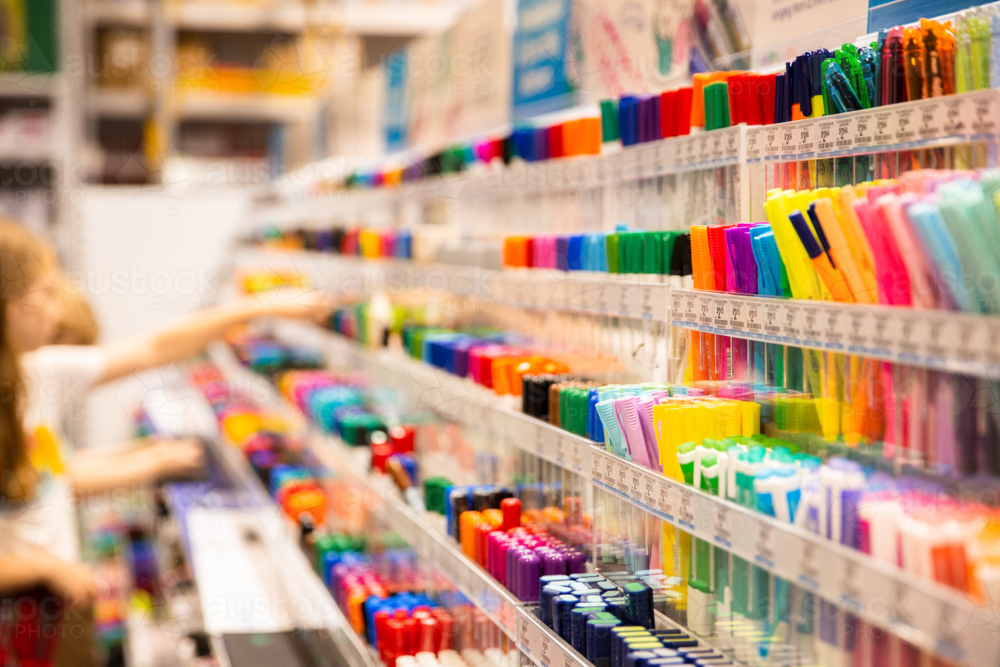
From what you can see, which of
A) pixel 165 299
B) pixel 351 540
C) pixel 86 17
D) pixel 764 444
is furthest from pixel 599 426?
pixel 86 17

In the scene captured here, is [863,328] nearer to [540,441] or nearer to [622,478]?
[622,478]

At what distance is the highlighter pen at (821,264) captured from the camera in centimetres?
96

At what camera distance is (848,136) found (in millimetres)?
1036

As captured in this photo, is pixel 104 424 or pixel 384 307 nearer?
pixel 384 307

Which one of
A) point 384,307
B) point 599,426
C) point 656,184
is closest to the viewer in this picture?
point 599,426

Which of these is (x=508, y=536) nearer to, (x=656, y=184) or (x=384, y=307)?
(x=656, y=184)

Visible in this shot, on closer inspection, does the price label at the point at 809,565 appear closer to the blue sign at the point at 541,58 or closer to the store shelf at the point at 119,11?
the blue sign at the point at 541,58

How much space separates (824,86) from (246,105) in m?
5.42

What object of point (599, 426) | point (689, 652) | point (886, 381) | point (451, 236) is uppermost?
point (451, 236)

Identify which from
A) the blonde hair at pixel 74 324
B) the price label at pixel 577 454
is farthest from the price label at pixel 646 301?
the blonde hair at pixel 74 324

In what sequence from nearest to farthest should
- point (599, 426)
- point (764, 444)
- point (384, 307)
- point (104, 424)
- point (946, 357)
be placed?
point (946, 357), point (764, 444), point (599, 426), point (384, 307), point (104, 424)

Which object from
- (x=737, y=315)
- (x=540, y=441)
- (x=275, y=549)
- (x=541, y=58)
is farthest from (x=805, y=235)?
(x=275, y=549)

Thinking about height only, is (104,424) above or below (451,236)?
below

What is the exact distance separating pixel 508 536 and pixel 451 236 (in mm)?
1032
